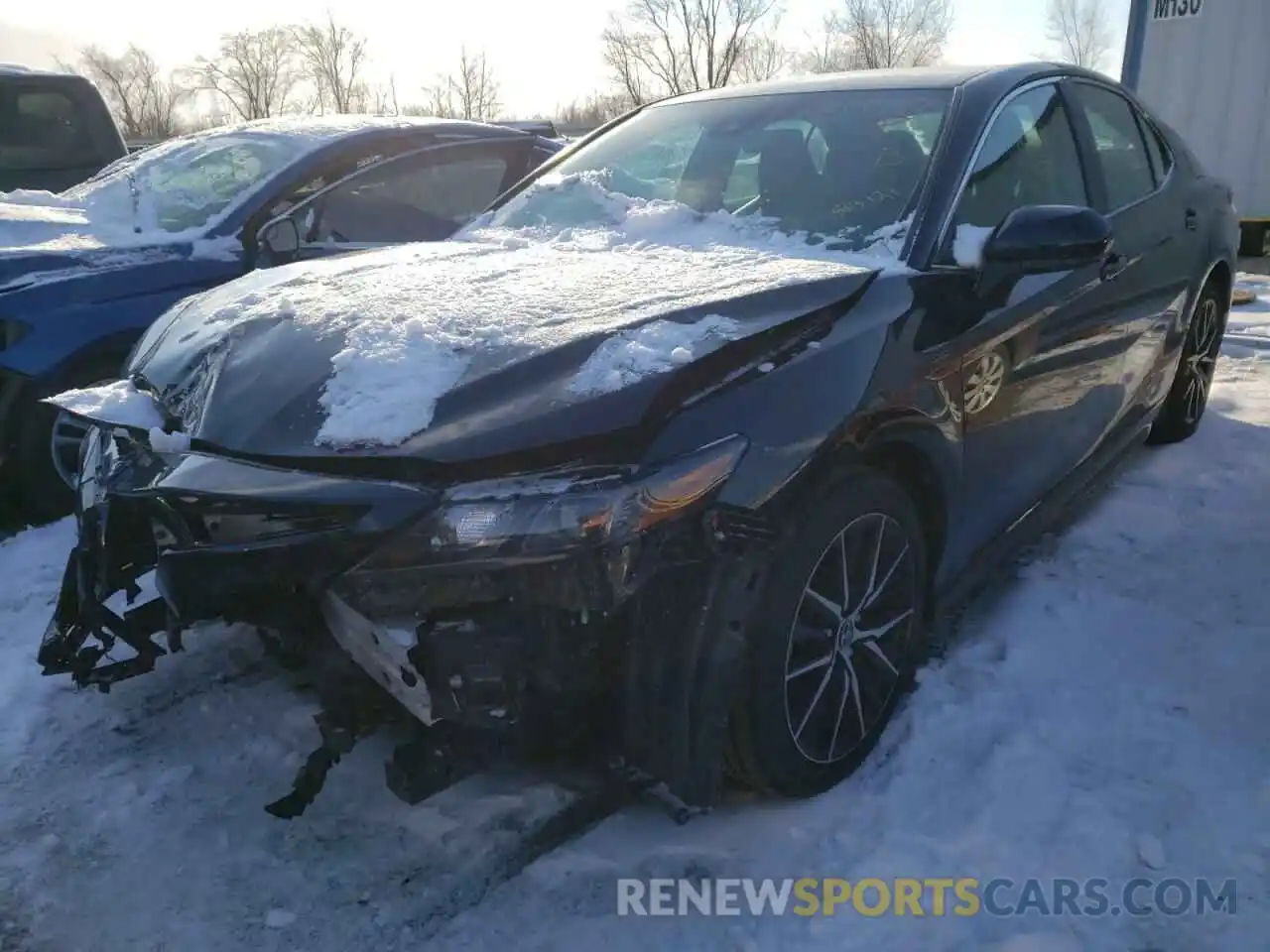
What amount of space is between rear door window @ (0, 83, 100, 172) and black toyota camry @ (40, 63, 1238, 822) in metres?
4.82

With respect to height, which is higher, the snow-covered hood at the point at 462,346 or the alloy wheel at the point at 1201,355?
the snow-covered hood at the point at 462,346

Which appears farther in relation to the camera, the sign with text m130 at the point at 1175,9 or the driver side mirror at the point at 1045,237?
the sign with text m130 at the point at 1175,9

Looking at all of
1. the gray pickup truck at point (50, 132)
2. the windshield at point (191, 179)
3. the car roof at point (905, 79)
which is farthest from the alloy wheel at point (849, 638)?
the gray pickup truck at point (50, 132)

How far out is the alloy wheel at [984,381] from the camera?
2543 millimetres

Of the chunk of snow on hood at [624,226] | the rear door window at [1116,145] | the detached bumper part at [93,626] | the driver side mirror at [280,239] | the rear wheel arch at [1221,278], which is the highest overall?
the rear door window at [1116,145]

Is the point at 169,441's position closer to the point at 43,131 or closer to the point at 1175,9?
the point at 43,131

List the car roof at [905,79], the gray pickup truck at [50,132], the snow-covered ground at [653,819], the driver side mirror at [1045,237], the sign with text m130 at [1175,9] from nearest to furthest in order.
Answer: the snow-covered ground at [653,819], the driver side mirror at [1045,237], the car roof at [905,79], the gray pickup truck at [50,132], the sign with text m130 at [1175,9]

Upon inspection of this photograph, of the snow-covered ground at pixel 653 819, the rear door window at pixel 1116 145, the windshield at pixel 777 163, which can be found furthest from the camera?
the rear door window at pixel 1116 145

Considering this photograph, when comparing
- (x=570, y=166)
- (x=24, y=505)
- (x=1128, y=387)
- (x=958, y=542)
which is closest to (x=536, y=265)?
(x=570, y=166)

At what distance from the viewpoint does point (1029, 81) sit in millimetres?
3090

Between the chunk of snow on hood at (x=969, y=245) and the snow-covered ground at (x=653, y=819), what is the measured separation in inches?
43.1

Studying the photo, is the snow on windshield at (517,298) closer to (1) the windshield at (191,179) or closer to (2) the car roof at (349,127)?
(1) the windshield at (191,179)

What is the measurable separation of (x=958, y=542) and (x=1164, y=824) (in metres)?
0.80

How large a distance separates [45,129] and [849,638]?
263 inches
